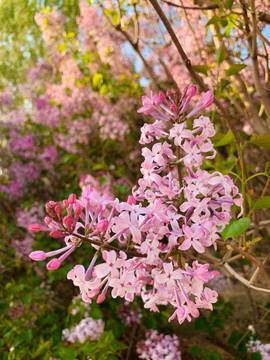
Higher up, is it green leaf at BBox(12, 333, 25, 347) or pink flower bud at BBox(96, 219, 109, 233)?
pink flower bud at BBox(96, 219, 109, 233)

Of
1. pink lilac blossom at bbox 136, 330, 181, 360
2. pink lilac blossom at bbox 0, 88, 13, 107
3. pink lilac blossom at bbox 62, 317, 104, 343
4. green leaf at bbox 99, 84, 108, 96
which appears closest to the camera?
pink lilac blossom at bbox 136, 330, 181, 360

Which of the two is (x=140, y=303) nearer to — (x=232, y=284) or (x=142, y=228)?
(x=232, y=284)

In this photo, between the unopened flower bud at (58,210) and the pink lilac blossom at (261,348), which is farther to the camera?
the pink lilac blossom at (261,348)

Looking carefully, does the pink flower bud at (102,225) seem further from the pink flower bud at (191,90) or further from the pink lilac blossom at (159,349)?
the pink lilac blossom at (159,349)

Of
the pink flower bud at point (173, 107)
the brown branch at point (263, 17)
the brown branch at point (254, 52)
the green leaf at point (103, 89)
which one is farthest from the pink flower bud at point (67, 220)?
the green leaf at point (103, 89)

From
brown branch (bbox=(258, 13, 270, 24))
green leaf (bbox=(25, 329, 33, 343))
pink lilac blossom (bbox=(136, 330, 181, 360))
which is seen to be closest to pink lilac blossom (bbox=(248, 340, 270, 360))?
pink lilac blossom (bbox=(136, 330, 181, 360))

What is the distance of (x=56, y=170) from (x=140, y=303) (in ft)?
5.08

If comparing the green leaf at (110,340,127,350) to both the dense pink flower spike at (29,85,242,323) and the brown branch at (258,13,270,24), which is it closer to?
the dense pink flower spike at (29,85,242,323)

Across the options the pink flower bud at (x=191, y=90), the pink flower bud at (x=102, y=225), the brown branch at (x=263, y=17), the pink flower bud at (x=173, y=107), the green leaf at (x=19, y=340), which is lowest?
the green leaf at (x=19, y=340)

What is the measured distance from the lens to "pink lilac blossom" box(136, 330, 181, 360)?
154cm

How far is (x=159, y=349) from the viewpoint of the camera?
1.56 metres

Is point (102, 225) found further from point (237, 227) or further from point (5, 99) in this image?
point (5, 99)

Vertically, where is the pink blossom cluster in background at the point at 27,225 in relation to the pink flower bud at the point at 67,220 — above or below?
below

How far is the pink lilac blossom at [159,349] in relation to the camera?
60.5 inches
